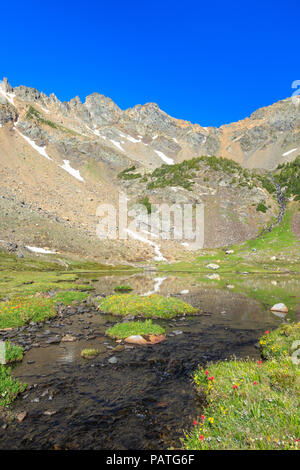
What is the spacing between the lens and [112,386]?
38.4ft

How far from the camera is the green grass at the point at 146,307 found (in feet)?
77.8

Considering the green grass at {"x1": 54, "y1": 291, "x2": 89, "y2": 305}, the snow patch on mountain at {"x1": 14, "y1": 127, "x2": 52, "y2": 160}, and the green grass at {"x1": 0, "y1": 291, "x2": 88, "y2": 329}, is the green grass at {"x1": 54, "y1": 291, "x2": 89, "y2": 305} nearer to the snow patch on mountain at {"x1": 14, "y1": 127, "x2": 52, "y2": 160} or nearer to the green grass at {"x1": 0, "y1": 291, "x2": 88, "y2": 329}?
the green grass at {"x1": 0, "y1": 291, "x2": 88, "y2": 329}

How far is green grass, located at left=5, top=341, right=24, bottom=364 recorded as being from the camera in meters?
13.9

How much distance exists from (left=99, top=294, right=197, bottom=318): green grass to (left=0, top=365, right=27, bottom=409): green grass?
1276 centimetres

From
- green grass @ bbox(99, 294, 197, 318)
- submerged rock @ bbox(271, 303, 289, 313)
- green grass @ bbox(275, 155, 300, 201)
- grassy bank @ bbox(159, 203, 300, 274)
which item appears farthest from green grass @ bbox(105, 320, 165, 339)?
green grass @ bbox(275, 155, 300, 201)

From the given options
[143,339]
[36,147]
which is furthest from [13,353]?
[36,147]

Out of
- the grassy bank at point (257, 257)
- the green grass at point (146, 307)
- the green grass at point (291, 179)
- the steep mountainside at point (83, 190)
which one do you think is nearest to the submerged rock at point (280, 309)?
the green grass at point (146, 307)

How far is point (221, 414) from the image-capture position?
8.57 m

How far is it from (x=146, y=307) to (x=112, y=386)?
12828 millimetres

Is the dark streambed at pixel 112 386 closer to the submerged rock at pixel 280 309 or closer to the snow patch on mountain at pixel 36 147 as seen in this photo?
the submerged rock at pixel 280 309

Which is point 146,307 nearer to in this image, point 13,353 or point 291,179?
point 13,353

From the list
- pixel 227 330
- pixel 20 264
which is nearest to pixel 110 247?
pixel 20 264
